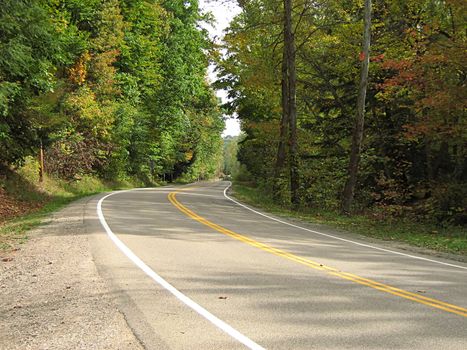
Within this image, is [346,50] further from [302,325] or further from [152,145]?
[152,145]

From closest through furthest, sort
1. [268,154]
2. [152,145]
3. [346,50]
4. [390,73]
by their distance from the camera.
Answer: [390,73]
[346,50]
[268,154]
[152,145]

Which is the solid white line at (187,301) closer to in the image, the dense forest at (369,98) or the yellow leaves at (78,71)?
the dense forest at (369,98)

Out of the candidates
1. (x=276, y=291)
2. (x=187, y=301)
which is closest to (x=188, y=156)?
(x=276, y=291)

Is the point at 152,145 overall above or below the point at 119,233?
above

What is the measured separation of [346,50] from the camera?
21172 mm

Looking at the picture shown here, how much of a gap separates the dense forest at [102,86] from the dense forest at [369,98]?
900 centimetres

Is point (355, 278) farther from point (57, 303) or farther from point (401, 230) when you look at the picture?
point (401, 230)

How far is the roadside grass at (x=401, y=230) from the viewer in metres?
11.9

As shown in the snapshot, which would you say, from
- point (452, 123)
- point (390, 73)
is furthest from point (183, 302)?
point (390, 73)

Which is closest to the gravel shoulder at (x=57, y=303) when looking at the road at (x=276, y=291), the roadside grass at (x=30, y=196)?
the road at (x=276, y=291)

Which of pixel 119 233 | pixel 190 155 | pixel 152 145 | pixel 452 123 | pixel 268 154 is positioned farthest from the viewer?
pixel 190 155

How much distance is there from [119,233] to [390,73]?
13.9 metres

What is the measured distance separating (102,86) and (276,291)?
26.2m

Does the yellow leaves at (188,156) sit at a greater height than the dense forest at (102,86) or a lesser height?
lesser
